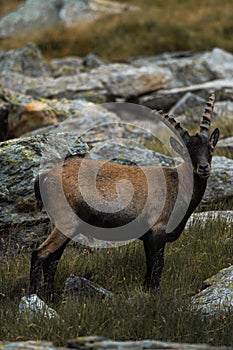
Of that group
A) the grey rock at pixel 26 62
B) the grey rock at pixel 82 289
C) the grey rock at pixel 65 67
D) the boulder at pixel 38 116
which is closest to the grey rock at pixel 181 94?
the boulder at pixel 38 116

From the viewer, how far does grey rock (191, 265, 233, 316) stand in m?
6.71

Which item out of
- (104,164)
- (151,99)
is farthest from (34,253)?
(151,99)

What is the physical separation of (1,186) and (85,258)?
1533 millimetres

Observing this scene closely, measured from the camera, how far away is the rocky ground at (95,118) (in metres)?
8.82

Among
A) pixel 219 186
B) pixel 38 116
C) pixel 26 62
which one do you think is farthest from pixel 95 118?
pixel 26 62

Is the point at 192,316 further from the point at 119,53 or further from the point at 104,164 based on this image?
the point at 119,53

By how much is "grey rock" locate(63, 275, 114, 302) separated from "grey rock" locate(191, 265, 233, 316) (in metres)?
0.94

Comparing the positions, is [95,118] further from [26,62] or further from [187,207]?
[26,62]

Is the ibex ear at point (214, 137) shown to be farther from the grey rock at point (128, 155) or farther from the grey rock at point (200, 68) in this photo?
the grey rock at point (200, 68)

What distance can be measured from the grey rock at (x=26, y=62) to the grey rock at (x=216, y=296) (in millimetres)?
16443

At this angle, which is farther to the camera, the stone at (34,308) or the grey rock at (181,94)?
the grey rock at (181,94)

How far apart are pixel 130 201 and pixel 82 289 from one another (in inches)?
44.5

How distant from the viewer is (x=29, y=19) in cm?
3781

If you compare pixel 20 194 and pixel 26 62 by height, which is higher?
pixel 26 62
